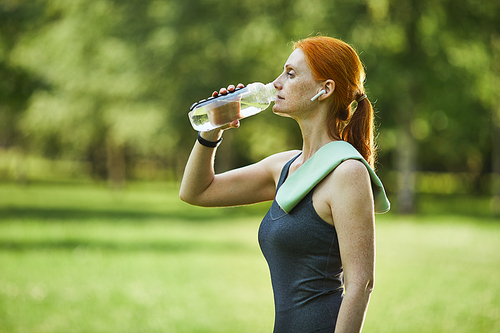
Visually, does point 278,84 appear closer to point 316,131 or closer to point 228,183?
point 316,131

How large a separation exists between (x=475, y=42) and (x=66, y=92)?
60.2 ft

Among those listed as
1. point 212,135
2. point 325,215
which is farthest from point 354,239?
point 212,135

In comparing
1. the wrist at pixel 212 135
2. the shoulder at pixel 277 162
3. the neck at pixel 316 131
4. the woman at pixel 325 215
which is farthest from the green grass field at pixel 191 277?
the neck at pixel 316 131

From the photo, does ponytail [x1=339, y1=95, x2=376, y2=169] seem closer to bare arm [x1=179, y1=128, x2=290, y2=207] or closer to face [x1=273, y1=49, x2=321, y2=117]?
face [x1=273, y1=49, x2=321, y2=117]

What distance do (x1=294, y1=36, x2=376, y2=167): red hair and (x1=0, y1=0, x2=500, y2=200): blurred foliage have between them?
11.6m

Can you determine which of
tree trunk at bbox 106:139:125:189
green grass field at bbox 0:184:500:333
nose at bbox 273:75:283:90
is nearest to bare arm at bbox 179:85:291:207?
nose at bbox 273:75:283:90

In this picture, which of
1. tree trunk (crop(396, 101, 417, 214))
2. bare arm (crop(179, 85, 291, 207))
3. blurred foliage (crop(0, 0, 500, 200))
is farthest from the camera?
tree trunk (crop(396, 101, 417, 214))

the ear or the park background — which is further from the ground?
the ear

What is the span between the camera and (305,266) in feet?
6.58

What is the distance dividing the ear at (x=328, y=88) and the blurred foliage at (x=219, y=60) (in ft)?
38.3

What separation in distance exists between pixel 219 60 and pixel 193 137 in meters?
4.61

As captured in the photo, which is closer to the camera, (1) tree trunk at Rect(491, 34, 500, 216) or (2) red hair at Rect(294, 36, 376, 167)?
(2) red hair at Rect(294, 36, 376, 167)

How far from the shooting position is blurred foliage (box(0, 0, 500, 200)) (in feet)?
57.8

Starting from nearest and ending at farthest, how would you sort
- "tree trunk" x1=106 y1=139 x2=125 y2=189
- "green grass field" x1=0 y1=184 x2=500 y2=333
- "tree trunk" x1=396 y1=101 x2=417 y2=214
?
"green grass field" x1=0 y1=184 x2=500 y2=333
"tree trunk" x1=396 y1=101 x2=417 y2=214
"tree trunk" x1=106 y1=139 x2=125 y2=189
